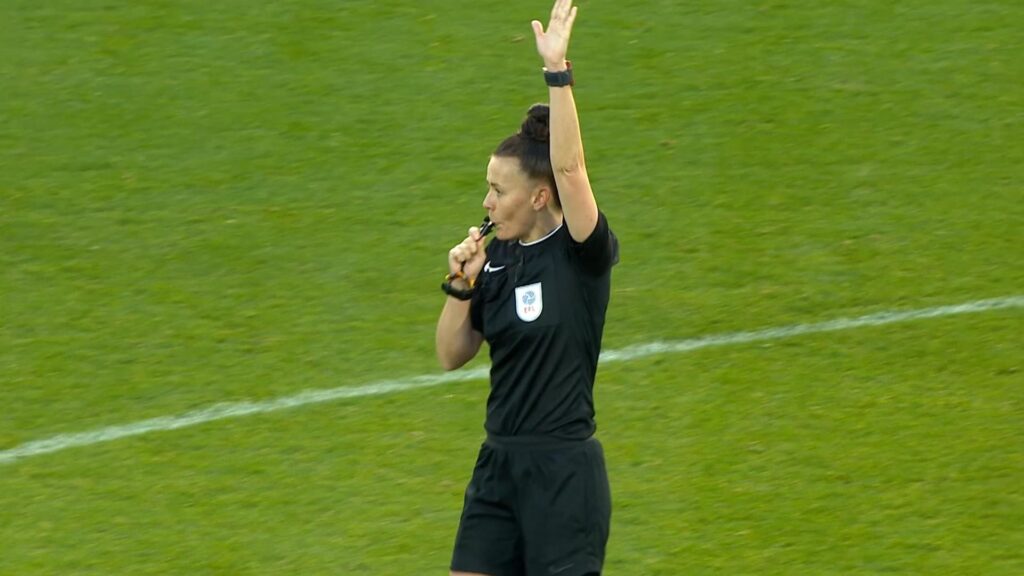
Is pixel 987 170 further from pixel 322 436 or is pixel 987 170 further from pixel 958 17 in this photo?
pixel 322 436

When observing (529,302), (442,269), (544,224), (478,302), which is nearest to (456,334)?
(478,302)

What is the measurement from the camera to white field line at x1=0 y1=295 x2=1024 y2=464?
7.39 metres

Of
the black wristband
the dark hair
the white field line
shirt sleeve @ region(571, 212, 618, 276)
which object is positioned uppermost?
the black wristband

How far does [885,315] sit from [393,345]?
2414 mm

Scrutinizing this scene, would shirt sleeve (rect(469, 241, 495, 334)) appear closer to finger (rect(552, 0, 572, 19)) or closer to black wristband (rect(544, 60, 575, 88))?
black wristband (rect(544, 60, 575, 88))

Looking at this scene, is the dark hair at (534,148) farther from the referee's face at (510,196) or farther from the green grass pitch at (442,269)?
the green grass pitch at (442,269)

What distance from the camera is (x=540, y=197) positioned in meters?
4.70

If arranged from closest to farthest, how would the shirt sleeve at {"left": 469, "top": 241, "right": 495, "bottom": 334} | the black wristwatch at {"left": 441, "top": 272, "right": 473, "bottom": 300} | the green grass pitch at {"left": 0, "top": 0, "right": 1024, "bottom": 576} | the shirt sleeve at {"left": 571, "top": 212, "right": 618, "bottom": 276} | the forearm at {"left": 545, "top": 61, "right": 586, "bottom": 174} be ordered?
1. the forearm at {"left": 545, "top": 61, "right": 586, "bottom": 174}
2. the shirt sleeve at {"left": 571, "top": 212, "right": 618, "bottom": 276}
3. the black wristwatch at {"left": 441, "top": 272, "right": 473, "bottom": 300}
4. the shirt sleeve at {"left": 469, "top": 241, "right": 495, "bottom": 334}
5. the green grass pitch at {"left": 0, "top": 0, "right": 1024, "bottom": 576}

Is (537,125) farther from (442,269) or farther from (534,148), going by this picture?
(442,269)

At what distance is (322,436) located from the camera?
24.2ft

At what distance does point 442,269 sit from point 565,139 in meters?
4.31

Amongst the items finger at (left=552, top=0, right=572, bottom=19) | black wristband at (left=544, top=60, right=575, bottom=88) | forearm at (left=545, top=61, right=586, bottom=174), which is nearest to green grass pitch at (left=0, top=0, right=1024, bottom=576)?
forearm at (left=545, top=61, right=586, bottom=174)

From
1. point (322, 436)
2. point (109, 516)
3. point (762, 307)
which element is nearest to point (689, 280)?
point (762, 307)

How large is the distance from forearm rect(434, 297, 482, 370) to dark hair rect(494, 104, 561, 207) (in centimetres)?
42
